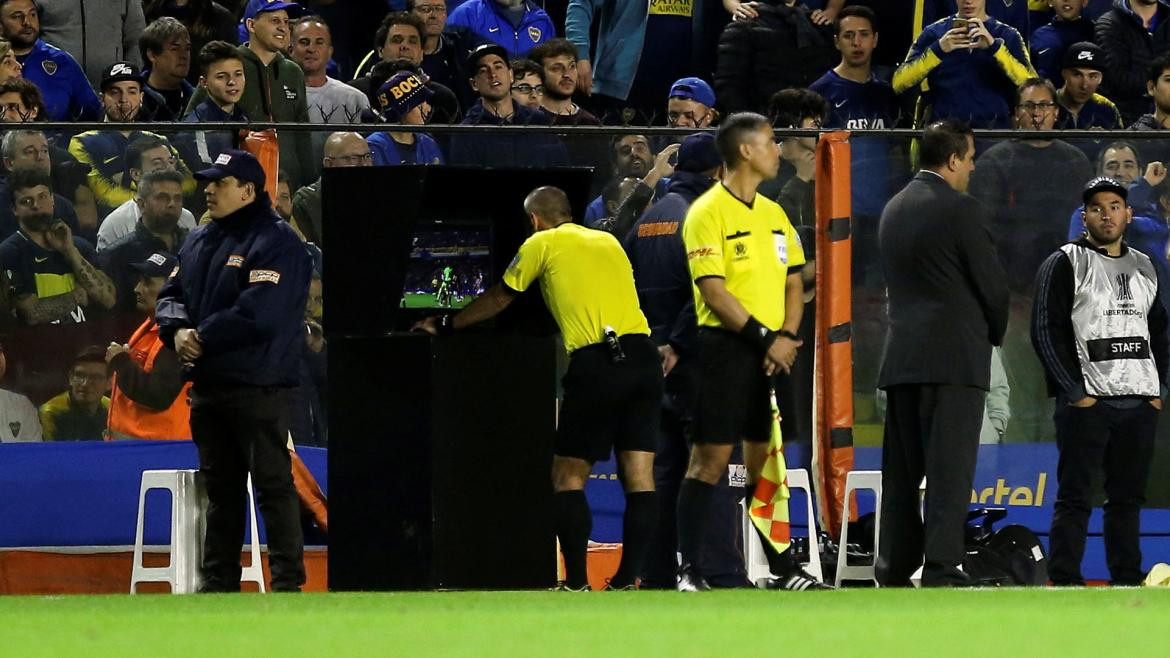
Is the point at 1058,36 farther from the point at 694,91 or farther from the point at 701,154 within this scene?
the point at 701,154

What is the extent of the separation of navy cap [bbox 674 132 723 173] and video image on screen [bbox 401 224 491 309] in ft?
3.84

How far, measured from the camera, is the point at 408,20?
13617 mm

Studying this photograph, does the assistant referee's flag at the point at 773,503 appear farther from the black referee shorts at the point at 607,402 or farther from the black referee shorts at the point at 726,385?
the black referee shorts at the point at 607,402

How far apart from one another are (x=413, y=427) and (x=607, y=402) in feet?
3.11

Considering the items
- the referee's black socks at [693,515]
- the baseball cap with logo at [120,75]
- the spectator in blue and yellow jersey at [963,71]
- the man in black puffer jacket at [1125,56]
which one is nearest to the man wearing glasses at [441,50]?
the baseball cap with logo at [120,75]

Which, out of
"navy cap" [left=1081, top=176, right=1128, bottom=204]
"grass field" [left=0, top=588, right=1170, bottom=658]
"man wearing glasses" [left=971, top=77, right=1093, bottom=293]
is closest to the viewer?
"grass field" [left=0, top=588, right=1170, bottom=658]

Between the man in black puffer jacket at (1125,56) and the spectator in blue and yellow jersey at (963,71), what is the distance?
147cm

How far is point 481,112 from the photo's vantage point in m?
12.7

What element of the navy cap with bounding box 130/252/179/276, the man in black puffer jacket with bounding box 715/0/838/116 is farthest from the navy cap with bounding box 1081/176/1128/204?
the navy cap with bounding box 130/252/179/276

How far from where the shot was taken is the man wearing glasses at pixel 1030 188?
38.2 feet

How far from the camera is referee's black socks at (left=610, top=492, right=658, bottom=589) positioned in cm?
980

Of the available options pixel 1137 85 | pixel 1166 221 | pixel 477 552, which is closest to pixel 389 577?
pixel 477 552

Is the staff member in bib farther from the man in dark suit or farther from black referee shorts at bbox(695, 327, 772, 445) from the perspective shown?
black referee shorts at bbox(695, 327, 772, 445)

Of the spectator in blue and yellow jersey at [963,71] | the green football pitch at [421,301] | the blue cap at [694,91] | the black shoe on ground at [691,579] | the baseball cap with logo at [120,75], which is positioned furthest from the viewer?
the spectator in blue and yellow jersey at [963,71]
